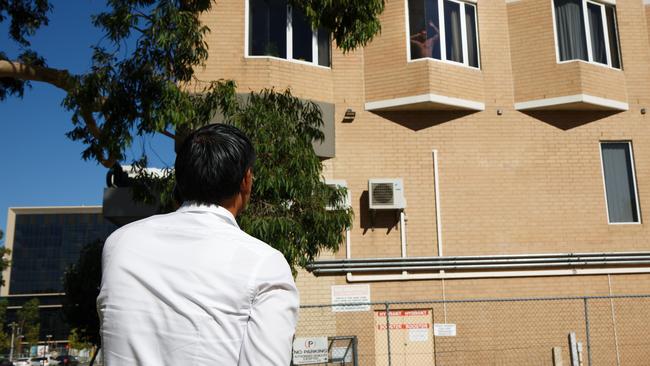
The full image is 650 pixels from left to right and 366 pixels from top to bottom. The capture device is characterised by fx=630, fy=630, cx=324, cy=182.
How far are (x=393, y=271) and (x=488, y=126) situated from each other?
3.88m

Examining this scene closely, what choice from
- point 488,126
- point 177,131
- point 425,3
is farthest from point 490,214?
point 177,131

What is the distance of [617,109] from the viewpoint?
46.1 feet

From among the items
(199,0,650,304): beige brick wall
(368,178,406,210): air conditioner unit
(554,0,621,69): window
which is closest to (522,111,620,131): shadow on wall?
(199,0,650,304): beige brick wall

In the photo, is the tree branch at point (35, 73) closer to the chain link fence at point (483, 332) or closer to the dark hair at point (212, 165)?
the chain link fence at point (483, 332)

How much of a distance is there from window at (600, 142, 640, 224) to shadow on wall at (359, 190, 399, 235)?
15.6 ft

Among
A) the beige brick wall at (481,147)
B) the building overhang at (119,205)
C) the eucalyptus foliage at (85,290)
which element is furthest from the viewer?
the eucalyptus foliage at (85,290)

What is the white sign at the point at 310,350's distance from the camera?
34.2 feet

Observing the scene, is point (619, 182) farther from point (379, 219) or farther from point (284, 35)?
point (284, 35)

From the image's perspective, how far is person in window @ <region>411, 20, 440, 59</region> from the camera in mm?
13797

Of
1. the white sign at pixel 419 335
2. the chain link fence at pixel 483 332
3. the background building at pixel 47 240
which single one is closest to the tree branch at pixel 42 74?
the chain link fence at pixel 483 332

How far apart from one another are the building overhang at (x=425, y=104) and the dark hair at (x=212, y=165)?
468 inches

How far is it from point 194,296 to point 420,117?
41.8 ft

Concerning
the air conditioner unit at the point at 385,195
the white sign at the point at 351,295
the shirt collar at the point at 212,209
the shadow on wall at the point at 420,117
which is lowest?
the white sign at the point at 351,295

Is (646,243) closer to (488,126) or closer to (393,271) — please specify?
(488,126)
